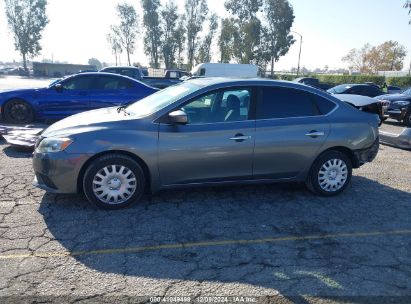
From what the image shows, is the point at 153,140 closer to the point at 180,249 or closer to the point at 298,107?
the point at 180,249

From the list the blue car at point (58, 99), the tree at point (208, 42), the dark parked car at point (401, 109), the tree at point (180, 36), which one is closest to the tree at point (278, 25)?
the tree at point (208, 42)

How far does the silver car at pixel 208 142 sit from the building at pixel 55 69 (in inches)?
2360

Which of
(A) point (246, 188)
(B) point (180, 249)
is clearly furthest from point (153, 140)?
(A) point (246, 188)

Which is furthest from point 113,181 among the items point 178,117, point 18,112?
point 18,112

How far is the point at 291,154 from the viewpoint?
15.1ft

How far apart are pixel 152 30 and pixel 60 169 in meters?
56.5

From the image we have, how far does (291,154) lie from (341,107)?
1040mm

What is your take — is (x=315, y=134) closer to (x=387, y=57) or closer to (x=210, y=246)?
(x=210, y=246)

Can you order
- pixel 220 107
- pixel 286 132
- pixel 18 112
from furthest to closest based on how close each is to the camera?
1. pixel 18 112
2. pixel 286 132
3. pixel 220 107

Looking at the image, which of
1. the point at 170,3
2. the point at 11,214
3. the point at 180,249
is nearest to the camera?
the point at 180,249

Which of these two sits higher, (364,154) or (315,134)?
(315,134)

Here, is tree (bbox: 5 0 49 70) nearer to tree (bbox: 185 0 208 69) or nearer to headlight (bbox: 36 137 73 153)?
tree (bbox: 185 0 208 69)

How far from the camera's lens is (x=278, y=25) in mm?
49812

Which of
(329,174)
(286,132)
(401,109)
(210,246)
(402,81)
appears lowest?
(210,246)
